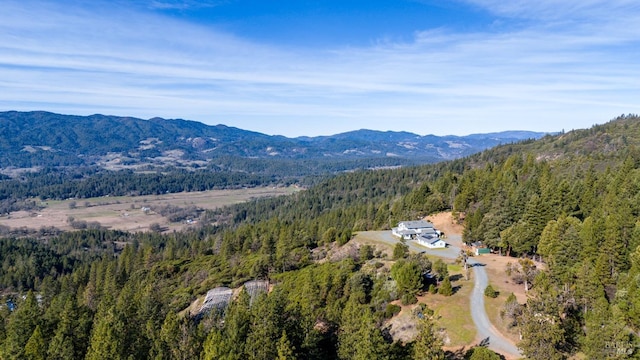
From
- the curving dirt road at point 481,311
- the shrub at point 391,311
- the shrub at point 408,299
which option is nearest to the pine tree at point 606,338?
the curving dirt road at point 481,311

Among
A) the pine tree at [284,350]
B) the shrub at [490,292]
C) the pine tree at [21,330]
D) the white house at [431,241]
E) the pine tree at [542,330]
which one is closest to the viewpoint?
the pine tree at [542,330]

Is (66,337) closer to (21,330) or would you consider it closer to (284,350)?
(21,330)

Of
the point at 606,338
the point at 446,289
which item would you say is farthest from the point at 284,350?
the point at 606,338

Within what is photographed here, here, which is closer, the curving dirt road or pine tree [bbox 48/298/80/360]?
the curving dirt road

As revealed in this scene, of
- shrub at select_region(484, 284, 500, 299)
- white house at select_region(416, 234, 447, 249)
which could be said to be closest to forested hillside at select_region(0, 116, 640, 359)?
shrub at select_region(484, 284, 500, 299)

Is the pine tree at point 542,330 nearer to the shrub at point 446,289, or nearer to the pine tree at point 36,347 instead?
the shrub at point 446,289

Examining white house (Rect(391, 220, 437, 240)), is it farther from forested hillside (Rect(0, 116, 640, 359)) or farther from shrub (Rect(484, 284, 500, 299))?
shrub (Rect(484, 284, 500, 299))

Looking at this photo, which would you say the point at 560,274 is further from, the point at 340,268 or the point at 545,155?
the point at 545,155
